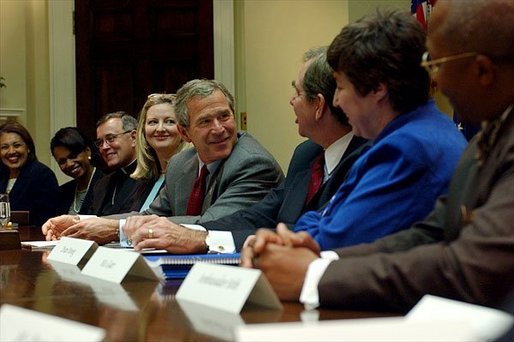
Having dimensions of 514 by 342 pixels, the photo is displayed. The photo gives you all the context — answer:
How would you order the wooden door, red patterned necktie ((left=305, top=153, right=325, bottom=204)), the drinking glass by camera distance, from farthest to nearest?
the wooden door
the drinking glass
red patterned necktie ((left=305, top=153, right=325, bottom=204))

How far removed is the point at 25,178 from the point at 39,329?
578 centimetres

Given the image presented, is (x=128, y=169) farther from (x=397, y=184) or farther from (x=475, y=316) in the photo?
(x=475, y=316)

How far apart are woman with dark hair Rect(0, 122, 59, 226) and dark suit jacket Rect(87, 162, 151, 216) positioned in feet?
4.28

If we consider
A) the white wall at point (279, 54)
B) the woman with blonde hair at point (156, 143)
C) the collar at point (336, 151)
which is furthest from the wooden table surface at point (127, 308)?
the white wall at point (279, 54)

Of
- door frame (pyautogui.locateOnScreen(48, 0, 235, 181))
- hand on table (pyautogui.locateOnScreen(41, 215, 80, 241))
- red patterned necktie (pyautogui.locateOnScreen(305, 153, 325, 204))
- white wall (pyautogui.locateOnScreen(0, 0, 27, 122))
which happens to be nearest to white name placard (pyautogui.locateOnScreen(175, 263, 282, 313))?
red patterned necktie (pyautogui.locateOnScreen(305, 153, 325, 204))

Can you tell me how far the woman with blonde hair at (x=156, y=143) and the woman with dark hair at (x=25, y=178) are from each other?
208cm

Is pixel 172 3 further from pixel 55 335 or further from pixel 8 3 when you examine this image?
pixel 55 335

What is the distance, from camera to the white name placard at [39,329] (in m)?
1.07

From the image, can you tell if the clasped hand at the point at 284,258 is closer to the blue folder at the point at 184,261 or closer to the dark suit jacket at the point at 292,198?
the blue folder at the point at 184,261

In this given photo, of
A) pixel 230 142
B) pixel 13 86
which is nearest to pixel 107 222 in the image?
pixel 230 142

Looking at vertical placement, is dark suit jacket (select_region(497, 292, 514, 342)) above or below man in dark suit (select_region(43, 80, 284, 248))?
below

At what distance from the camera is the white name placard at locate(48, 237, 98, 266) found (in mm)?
2346

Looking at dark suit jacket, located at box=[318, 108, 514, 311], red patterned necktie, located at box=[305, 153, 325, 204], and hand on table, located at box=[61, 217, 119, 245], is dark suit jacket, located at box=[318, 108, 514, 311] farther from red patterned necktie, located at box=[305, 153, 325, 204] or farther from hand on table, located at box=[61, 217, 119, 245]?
hand on table, located at box=[61, 217, 119, 245]

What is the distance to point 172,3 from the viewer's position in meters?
7.73
